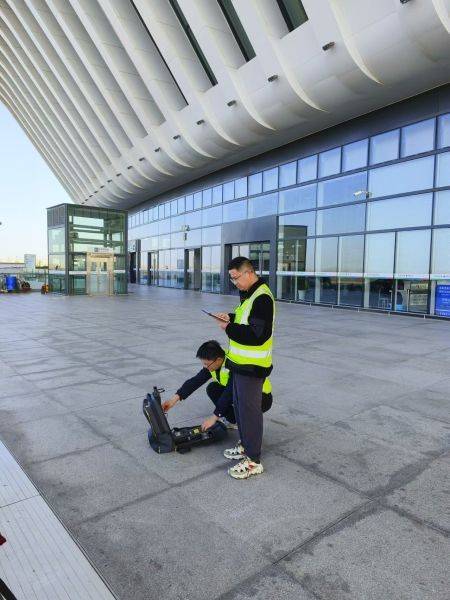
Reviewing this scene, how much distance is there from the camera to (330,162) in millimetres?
17094

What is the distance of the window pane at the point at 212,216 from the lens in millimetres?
24578

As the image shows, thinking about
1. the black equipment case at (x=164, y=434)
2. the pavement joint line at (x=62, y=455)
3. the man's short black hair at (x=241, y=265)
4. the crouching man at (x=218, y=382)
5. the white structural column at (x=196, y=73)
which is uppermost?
the white structural column at (x=196, y=73)

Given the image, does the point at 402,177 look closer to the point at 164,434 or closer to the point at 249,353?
the point at 249,353

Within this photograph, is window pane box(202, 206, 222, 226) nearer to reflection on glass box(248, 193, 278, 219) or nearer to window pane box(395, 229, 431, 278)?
reflection on glass box(248, 193, 278, 219)

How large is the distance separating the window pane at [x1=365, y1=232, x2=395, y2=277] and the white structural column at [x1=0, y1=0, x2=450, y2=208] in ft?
15.0

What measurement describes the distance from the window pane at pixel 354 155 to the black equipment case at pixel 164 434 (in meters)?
14.6

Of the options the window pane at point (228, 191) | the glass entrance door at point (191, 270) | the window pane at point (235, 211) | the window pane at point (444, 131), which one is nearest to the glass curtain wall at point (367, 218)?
the window pane at point (444, 131)

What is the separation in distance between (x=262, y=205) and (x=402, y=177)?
791cm

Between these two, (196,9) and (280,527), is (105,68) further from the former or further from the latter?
(280,527)

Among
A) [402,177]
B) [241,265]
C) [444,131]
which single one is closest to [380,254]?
[402,177]

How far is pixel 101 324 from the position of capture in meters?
11.6

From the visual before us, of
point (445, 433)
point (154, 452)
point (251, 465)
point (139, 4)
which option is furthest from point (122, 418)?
point (139, 4)

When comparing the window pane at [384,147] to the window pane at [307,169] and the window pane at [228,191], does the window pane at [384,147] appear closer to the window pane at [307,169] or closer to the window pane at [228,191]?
the window pane at [307,169]

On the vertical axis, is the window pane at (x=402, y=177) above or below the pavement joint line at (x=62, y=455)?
above
